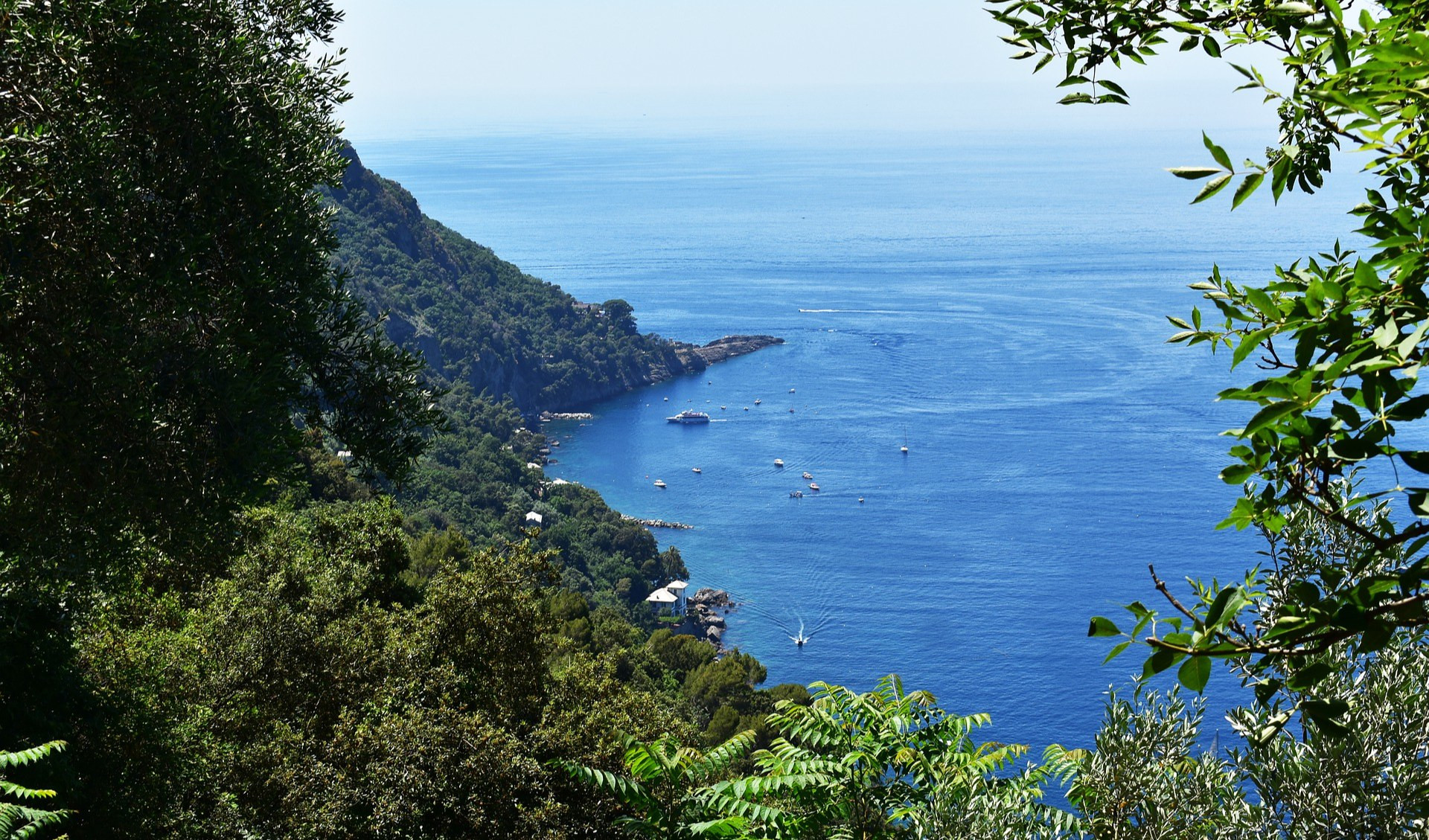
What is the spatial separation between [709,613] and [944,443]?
2510 cm

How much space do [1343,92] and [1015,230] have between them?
141273 millimetres

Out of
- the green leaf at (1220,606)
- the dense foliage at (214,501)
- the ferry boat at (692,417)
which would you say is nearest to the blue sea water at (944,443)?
the ferry boat at (692,417)

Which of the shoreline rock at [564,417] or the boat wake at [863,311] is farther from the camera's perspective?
the boat wake at [863,311]

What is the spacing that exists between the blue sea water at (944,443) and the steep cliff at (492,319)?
10.5 ft

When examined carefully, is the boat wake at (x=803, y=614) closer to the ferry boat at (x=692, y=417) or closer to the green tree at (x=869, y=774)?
the ferry boat at (x=692, y=417)

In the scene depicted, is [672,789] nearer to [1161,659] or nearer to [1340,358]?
[1161,659]

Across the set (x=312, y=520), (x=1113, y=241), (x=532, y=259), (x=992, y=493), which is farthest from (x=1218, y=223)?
(x=312, y=520)

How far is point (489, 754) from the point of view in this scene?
25.6 ft

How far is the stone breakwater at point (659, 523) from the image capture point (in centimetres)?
5578

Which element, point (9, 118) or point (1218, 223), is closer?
point (9, 118)

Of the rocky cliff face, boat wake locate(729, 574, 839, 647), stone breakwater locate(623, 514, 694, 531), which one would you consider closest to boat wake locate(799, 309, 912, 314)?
the rocky cliff face

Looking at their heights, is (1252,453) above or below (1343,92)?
below

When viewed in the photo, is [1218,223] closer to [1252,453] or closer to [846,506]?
[846,506]

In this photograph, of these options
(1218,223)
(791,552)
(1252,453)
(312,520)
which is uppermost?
(1218,223)
